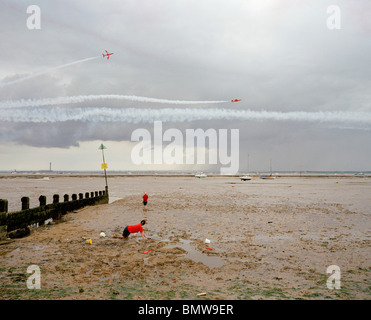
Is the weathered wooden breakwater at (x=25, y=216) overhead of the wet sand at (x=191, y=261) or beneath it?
overhead

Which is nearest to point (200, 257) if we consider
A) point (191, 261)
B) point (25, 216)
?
point (191, 261)

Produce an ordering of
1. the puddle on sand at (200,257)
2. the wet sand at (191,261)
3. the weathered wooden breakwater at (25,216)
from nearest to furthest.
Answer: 1. the wet sand at (191,261)
2. the puddle on sand at (200,257)
3. the weathered wooden breakwater at (25,216)

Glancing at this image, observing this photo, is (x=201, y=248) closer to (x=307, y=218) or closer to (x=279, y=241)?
(x=279, y=241)

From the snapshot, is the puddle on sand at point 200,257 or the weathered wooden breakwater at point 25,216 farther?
the weathered wooden breakwater at point 25,216

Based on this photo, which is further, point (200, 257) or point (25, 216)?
point (25, 216)

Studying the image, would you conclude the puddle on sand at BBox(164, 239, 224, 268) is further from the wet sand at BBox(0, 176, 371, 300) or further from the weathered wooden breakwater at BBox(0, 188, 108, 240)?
the weathered wooden breakwater at BBox(0, 188, 108, 240)

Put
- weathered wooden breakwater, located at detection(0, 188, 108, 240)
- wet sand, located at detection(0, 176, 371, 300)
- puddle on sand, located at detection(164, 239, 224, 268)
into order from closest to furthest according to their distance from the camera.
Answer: wet sand, located at detection(0, 176, 371, 300), puddle on sand, located at detection(164, 239, 224, 268), weathered wooden breakwater, located at detection(0, 188, 108, 240)

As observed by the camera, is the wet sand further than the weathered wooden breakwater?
No

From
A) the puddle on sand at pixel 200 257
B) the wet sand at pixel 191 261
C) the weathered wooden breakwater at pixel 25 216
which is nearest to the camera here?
the wet sand at pixel 191 261

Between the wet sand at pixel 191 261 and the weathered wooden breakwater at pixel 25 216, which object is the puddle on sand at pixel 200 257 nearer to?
the wet sand at pixel 191 261

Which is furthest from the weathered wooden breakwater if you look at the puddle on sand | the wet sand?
the puddle on sand

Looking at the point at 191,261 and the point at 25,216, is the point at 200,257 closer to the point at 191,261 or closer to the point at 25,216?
the point at 191,261

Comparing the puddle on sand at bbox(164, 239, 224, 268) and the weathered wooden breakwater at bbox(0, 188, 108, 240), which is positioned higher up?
the weathered wooden breakwater at bbox(0, 188, 108, 240)

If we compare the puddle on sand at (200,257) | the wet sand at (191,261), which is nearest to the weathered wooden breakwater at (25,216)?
the wet sand at (191,261)
